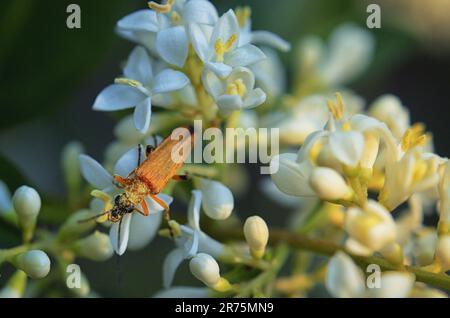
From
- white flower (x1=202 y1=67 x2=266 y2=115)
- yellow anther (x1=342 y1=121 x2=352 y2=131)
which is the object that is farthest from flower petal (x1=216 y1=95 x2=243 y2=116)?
yellow anther (x1=342 y1=121 x2=352 y2=131)

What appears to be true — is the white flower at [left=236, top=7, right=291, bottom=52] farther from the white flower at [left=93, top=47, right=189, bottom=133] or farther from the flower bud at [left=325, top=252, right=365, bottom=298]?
the flower bud at [left=325, top=252, right=365, bottom=298]

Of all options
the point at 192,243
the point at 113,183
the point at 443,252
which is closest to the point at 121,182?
the point at 113,183

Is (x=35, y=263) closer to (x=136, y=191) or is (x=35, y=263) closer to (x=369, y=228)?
(x=136, y=191)

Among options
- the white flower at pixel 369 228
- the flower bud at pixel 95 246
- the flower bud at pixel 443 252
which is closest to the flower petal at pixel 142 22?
the flower bud at pixel 95 246

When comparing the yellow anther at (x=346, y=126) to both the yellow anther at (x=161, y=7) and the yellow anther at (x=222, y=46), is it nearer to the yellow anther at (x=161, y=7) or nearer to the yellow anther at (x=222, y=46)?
the yellow anther at (x=222, y=46)

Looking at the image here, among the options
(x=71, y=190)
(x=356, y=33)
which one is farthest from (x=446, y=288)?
(x=356, y=33)
